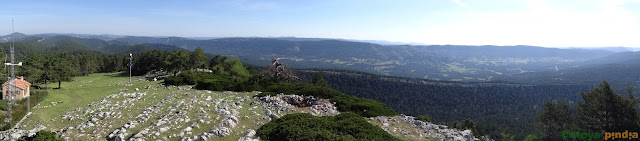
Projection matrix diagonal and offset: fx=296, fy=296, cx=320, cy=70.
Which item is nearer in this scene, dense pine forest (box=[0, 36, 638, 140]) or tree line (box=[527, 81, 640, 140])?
tree line (box=[527, 81, 640, 140])

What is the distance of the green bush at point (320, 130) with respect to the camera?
13.5 meters

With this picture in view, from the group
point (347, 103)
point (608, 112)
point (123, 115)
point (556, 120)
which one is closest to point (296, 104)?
point (347, 103)

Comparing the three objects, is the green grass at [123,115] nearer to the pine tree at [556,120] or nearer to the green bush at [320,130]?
the green bush at [320,130]

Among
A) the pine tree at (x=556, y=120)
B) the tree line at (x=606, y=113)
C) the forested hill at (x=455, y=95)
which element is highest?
the tree line at (x=606, y=113)

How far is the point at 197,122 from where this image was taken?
16.4 metres

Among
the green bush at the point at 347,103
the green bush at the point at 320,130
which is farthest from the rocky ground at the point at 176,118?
the green bush at the point at 320,130

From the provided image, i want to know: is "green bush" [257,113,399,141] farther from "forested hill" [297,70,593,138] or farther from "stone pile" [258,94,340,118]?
"forested hill" [297,70,593,138]

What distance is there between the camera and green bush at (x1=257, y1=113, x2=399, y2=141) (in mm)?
13484

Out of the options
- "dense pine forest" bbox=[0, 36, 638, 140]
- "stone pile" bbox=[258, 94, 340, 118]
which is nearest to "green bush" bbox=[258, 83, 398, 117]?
"dense pine forest" bbox=[0, 36, 638, 140]

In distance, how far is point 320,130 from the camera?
14.3 meters

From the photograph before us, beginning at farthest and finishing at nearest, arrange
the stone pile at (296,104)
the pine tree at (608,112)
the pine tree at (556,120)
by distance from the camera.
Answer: the pine tree at (556,120) → the pine tree at (608,112) → the stone pile at (296,104)

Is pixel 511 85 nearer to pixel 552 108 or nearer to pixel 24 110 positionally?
pixel 552 108

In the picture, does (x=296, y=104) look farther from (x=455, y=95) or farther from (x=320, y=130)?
(x=455, y=95)

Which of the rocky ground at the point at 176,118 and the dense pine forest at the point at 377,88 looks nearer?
the rocky ground at the point at 176,118
